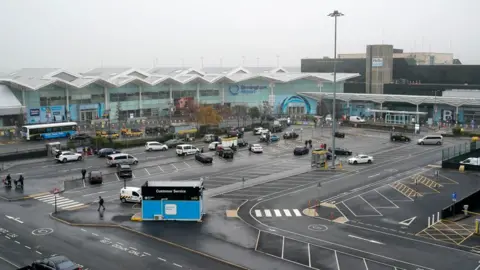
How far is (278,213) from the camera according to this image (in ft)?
87.3

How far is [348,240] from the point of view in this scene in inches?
871

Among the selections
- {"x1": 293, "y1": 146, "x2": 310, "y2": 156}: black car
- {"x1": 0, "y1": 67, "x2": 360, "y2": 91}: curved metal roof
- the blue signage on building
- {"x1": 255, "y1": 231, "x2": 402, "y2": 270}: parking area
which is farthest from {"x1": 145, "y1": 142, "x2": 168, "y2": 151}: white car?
the blue signage on building

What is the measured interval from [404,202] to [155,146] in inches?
1066

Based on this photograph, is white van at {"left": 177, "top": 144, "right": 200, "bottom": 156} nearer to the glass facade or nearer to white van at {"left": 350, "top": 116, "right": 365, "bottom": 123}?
the glass facade

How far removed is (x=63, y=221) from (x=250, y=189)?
1199cm

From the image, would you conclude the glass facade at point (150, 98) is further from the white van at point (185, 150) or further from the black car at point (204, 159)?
the black car at point (204, 159)

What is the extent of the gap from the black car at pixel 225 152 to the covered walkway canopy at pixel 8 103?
2907 centimetres

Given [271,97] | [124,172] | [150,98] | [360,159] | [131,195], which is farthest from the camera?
[271,97]

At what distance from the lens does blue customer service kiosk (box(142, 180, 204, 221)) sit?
82.6 ft

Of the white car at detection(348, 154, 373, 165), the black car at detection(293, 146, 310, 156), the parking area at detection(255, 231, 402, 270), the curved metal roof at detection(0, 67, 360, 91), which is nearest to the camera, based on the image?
the parking area at detection(255, 231, 402, 270)

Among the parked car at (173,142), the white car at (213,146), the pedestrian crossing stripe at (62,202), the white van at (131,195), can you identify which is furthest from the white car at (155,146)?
the white van at (131,195)

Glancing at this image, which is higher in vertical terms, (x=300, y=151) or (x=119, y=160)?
(x=300, y=151)

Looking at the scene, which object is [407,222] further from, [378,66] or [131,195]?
A: [378,66]

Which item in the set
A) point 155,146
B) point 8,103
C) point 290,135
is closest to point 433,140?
point 290,135
